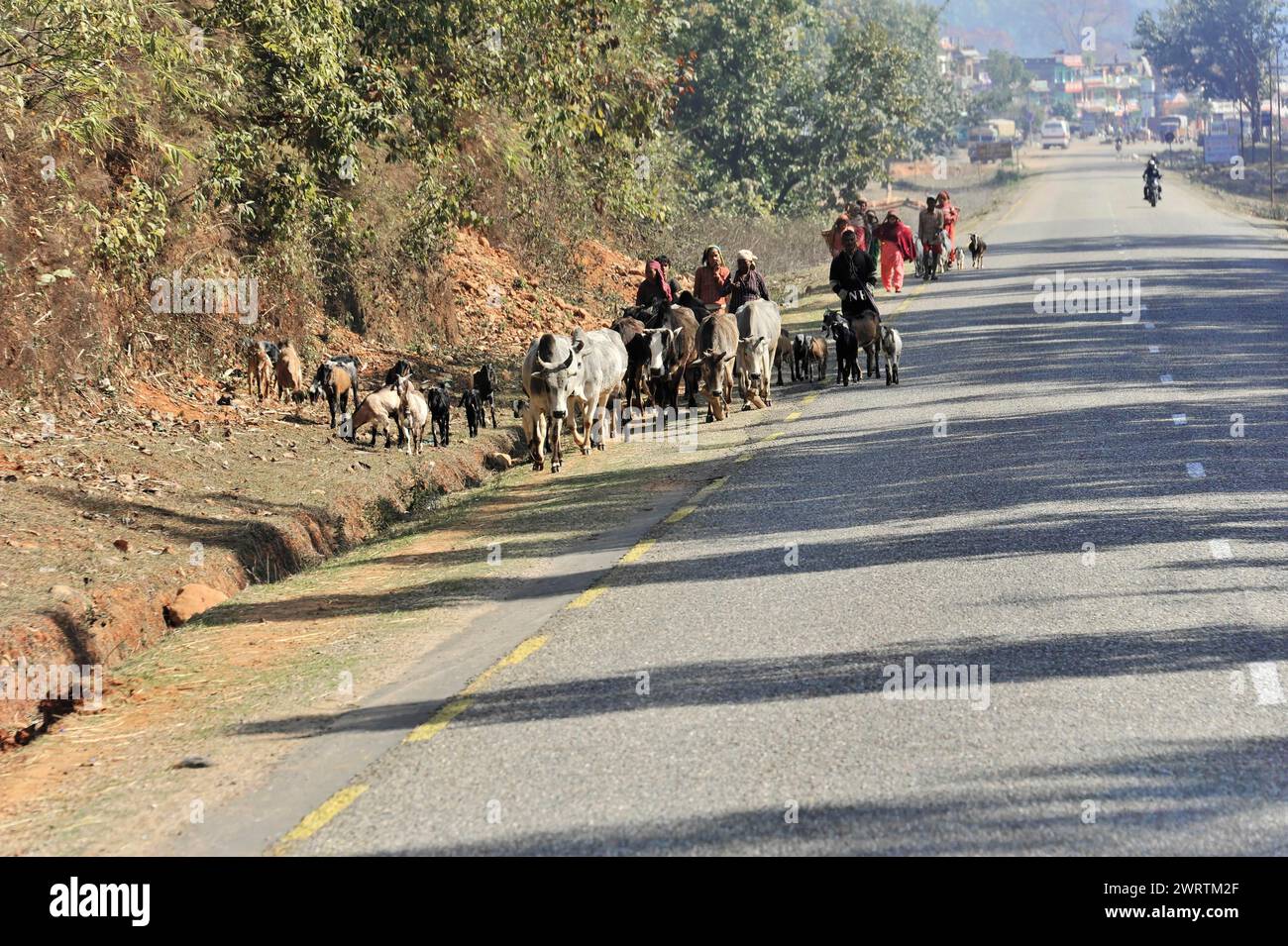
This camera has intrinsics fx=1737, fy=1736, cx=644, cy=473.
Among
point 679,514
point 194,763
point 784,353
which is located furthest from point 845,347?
point 194,763

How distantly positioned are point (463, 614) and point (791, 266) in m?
38.2

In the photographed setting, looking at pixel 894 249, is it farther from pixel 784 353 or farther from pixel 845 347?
pixel 845 347

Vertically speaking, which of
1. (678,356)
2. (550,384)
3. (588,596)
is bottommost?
(588,596)

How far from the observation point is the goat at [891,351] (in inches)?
862

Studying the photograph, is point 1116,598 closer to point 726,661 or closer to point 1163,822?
point 726,661

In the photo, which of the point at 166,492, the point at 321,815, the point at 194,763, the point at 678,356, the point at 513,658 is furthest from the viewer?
the point at 678,356

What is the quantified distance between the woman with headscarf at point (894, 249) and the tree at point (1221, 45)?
12739 centimetres

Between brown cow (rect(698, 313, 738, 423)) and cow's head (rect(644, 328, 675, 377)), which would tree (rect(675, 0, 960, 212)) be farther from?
brown cow (rect(698, 313, 738, 423))

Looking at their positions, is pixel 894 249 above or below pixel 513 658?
above

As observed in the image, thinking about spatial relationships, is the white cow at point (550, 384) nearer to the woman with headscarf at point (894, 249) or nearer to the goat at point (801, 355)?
the goat at point (801, 355)

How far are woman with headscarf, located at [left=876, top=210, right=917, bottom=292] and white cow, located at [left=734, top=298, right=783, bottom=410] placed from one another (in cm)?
1090

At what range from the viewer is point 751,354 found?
21641 millimetres

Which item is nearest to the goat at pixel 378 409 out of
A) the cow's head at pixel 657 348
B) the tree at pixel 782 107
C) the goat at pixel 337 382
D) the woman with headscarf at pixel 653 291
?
the goat at pixel 337 382

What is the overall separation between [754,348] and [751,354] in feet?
0.27
